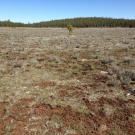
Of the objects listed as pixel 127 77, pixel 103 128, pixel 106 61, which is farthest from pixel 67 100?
pixel 106 61

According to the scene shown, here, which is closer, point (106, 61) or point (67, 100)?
point (67, 100)

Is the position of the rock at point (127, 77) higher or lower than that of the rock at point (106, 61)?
higher

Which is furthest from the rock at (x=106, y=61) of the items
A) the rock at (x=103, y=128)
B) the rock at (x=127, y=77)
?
the rock at (x=103, y=128)

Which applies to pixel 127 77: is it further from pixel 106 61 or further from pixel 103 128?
pixel 103 128

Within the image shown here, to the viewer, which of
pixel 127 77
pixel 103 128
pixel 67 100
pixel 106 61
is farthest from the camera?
pixel 106 61

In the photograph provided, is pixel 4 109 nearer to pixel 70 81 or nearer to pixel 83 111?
pixel 83 111

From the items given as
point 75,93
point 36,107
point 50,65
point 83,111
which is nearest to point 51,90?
point 75,93

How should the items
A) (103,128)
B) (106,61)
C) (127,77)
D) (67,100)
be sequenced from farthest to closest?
(106,61)
(127,77)
(67,100)
(103,128)

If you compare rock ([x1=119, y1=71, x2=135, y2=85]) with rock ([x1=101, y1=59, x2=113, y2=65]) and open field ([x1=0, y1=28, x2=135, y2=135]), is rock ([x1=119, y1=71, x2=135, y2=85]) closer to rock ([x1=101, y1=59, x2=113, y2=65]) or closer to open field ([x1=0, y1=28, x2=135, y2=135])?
open field ([x1=0, y1=28, x2=135, y2=135])

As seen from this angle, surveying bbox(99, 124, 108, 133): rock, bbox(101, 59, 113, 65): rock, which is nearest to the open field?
bbox(99, 124, 108, 133): rock

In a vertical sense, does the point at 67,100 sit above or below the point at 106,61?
below

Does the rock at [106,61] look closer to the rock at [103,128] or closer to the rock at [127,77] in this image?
the rock at [127,77]

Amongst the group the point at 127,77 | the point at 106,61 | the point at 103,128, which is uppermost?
the point at 127,77

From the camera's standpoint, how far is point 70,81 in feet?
37.9
